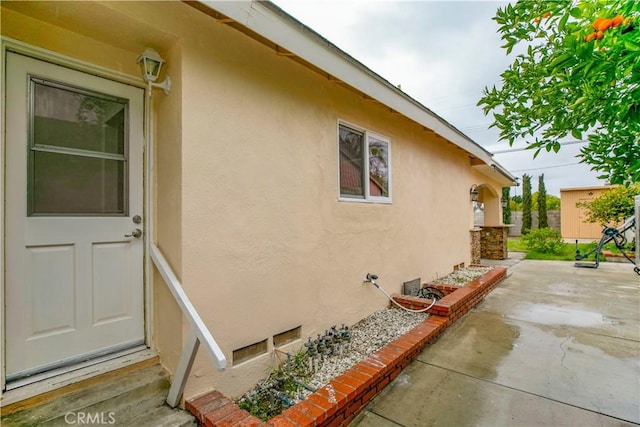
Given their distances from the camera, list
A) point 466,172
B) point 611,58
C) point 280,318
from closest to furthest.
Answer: point 611,58
point 280,318
point 466,172

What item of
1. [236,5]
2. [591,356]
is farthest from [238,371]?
[591,356]

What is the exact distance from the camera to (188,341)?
6.86 feet

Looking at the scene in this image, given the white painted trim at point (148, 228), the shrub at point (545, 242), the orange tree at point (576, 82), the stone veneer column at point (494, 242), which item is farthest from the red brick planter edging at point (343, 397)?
the shrub at point (545, 242)

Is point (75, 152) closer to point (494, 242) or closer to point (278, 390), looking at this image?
point (278, 390)

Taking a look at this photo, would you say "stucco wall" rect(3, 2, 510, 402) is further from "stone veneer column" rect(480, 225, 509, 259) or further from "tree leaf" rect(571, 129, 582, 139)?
"stone veneer column" rect(480, 225, 509, 259)

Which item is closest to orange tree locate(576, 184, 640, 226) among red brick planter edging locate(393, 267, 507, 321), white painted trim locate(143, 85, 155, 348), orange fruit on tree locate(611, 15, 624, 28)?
red brick planter edging locate(393, 267, 507, 321)

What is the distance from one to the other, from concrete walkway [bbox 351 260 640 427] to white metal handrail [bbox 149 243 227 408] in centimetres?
146

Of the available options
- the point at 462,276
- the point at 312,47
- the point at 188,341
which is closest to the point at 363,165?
the point at 312,47

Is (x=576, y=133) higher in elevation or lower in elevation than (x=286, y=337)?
higher

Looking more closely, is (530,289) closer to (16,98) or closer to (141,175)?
(141,175)

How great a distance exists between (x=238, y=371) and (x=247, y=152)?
209 cm

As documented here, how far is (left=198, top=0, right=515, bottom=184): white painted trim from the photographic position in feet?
7.60

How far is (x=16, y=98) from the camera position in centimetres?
210
